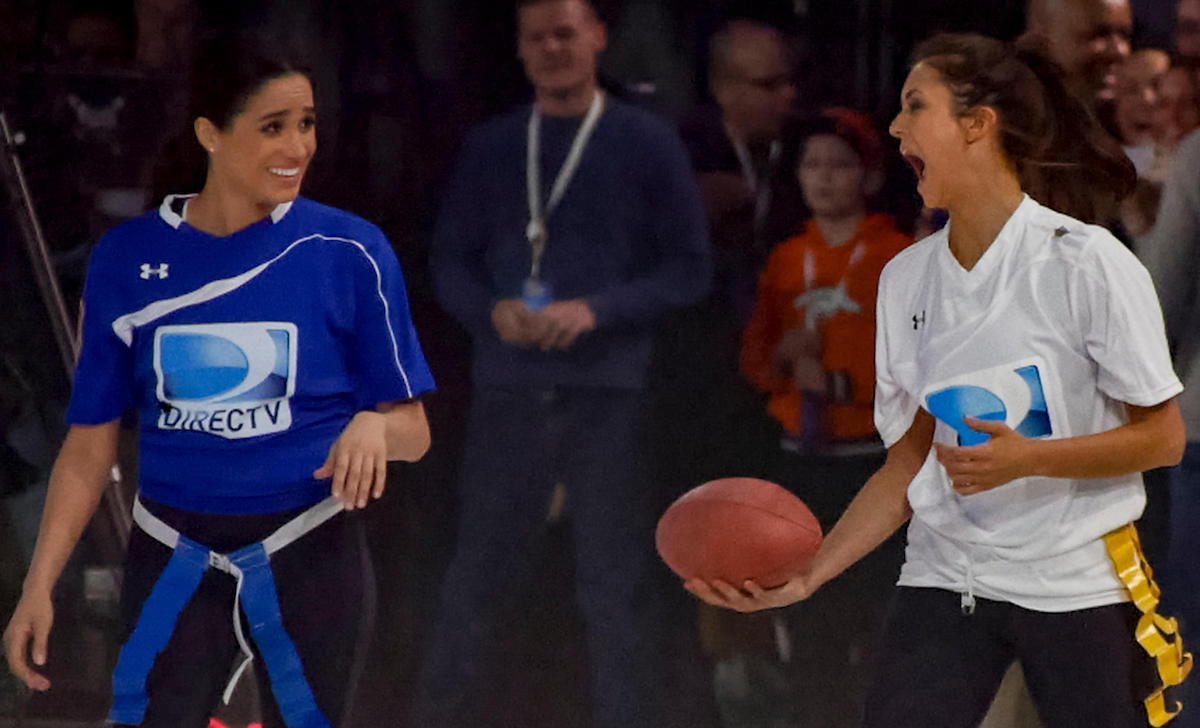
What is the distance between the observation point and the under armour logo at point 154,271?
274 cm

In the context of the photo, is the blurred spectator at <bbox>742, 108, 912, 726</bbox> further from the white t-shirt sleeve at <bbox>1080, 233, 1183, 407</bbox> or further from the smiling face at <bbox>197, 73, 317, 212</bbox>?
the smiling face at <bbox>197, 73, 317, 212</bbox>

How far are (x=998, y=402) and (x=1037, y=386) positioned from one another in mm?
67

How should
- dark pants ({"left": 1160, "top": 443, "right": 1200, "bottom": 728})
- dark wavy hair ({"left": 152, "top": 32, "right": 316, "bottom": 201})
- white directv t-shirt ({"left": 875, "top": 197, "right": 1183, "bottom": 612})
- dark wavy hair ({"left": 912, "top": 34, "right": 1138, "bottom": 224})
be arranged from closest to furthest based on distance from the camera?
white directv t-shirt ({"left": 875, "top": 197, "right": 1183, "bottom": 612}), dark wavy hair ({"left": 912, "top": 34, "right": 1138, "bottom": 224}), dark wavy hair ({"left": 152, "top": 32, "right": 316, "bottom": 201}), dark pants ({"left": 1160, "top": 443, "right": 1200, "bottom": 728})

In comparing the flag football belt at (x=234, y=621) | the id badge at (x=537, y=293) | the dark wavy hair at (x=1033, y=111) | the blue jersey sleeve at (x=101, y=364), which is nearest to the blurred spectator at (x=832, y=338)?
the id badge at (x=537, y=293)

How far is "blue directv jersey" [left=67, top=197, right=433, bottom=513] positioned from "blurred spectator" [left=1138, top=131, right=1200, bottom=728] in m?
1.64

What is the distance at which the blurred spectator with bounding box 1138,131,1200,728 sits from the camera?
318 cm

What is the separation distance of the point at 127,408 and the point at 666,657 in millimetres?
1388

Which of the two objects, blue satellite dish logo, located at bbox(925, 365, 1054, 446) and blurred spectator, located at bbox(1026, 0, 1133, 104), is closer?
blue satellite dish logo, located at bbox(925, 365, 1054, 446)

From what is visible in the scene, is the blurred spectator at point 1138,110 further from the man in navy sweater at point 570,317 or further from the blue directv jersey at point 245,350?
the blue directv jersey at point 245,350

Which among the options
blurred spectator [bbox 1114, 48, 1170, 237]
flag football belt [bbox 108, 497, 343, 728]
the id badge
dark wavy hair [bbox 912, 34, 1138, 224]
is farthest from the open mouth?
flag football belt [bbox 108, 497, 343, 728]

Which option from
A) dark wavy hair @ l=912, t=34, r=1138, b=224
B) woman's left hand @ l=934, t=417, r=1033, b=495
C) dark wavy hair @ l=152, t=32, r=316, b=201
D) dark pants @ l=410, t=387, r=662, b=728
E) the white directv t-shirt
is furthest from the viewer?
dark pants @ l=410, t=387, r=662, b=728

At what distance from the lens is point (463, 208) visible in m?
3.41

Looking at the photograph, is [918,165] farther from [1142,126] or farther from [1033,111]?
[1142,126]

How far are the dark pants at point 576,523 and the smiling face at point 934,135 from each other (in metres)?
1.14
